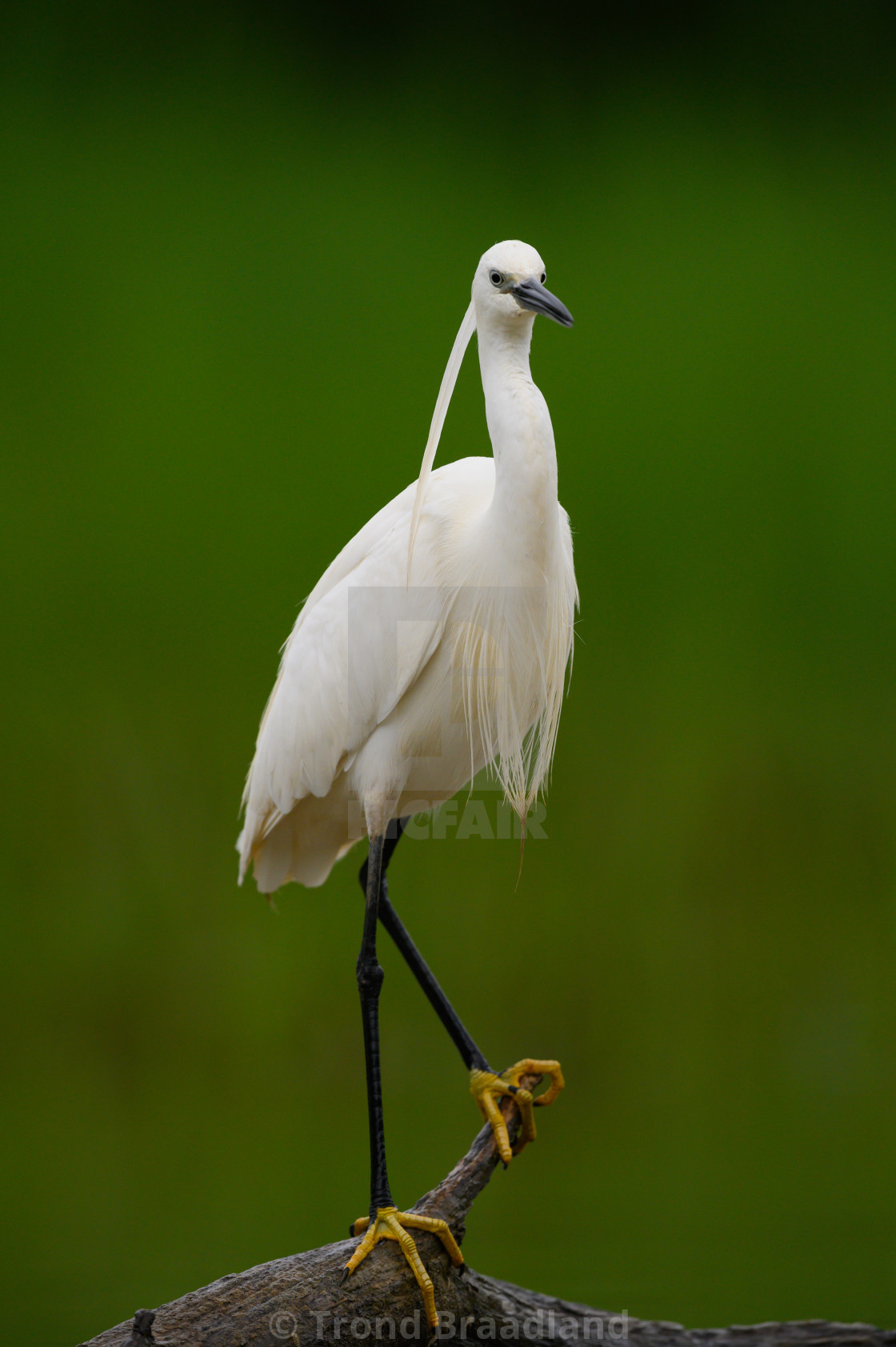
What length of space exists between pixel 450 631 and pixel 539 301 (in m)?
0.39

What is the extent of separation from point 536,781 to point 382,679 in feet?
0.82

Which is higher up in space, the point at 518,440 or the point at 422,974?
the point at 518,440

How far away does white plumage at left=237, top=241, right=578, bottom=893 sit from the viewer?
1.20 m

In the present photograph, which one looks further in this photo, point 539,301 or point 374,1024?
point 374,1024

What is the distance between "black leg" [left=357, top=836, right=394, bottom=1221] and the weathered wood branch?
53 millimetres

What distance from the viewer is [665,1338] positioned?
5.10 ft

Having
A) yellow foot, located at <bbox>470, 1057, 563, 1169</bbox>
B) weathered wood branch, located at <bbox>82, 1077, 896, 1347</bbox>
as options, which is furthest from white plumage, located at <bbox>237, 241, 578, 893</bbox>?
weathered wood branch, located at <bbox>82, 1077, 896, 1347</bbox>

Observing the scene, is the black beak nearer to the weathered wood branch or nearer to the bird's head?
the bird's head

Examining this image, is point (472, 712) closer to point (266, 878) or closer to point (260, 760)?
point (260, 760)

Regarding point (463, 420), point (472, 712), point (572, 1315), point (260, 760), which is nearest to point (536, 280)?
point (472, 712)

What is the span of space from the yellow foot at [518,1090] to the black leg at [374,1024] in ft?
0.49

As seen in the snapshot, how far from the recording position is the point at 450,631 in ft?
4.39

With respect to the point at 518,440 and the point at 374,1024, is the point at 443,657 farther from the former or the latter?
the point at 374,1024

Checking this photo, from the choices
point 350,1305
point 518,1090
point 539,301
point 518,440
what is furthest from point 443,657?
point 350,1305
